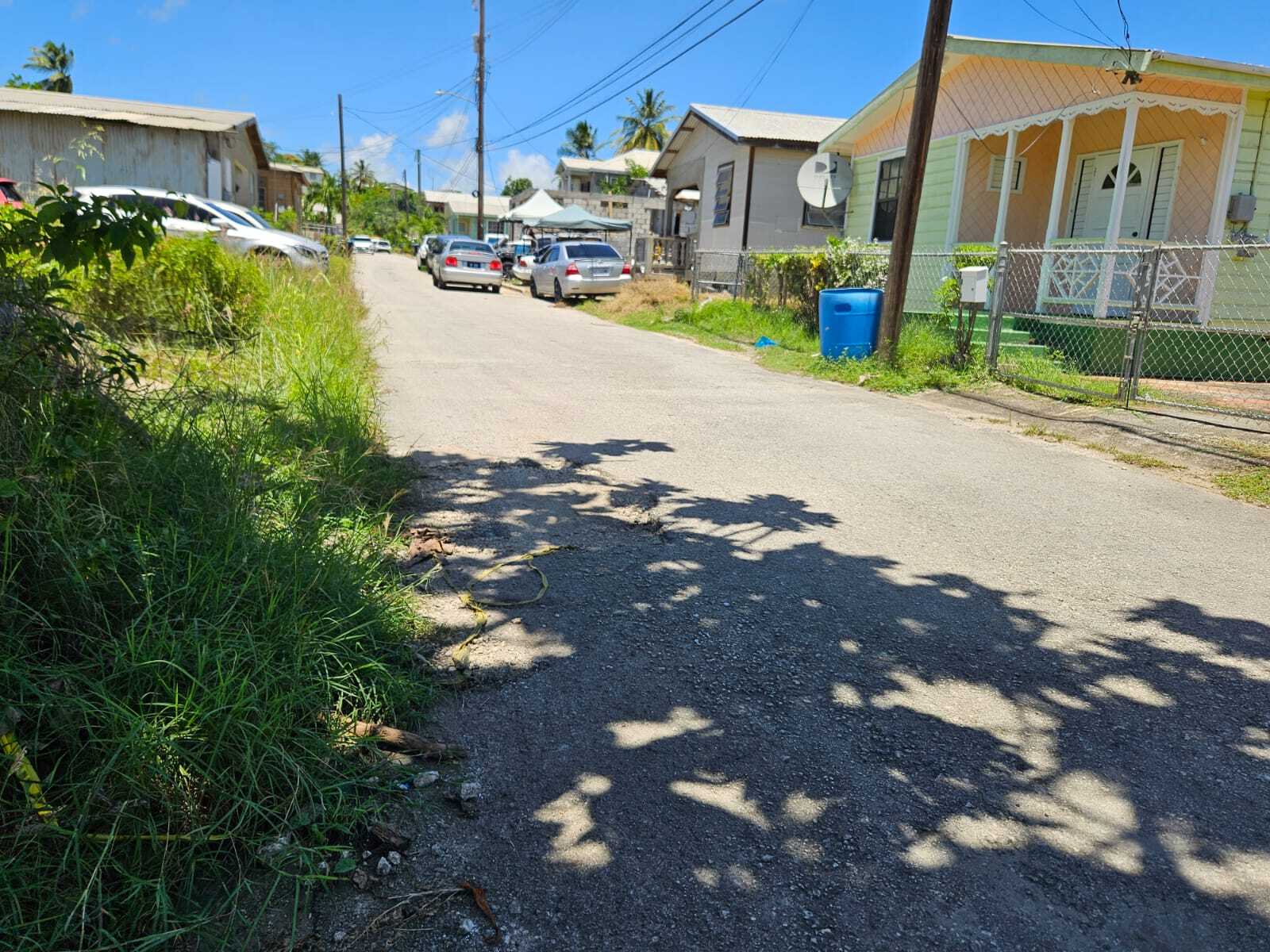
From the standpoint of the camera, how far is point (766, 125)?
25.2 metres

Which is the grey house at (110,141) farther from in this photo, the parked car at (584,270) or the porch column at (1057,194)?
the porch column at (1057,194)

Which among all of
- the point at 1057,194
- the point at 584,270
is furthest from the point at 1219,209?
the point at 584,270

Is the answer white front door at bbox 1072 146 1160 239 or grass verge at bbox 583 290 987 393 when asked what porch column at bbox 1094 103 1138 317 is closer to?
white front door at bbox 1072 146 1160 239

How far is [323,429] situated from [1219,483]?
253 inches

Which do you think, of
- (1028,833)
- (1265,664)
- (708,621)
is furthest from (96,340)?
(1265,664)

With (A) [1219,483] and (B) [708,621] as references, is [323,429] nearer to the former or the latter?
(B) [708,621]

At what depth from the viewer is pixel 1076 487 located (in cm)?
659

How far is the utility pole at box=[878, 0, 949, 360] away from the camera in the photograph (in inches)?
430

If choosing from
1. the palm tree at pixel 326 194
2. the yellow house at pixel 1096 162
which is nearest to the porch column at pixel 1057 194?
the yellow house at pixel 1096 162

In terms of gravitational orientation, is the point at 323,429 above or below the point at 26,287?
below

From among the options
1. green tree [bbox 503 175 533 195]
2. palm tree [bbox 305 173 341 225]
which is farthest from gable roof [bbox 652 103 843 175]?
green tree [bbox 503 175 533 195]

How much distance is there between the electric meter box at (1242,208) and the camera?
40.4 feet

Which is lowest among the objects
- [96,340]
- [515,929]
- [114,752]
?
[515,929]

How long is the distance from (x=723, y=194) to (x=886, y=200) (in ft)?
26.0
